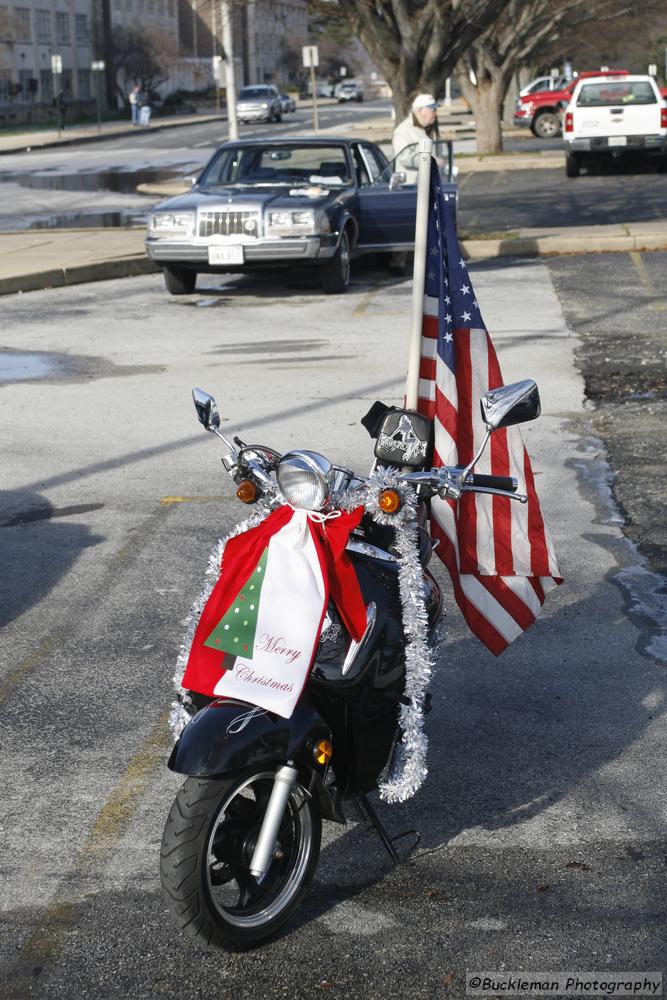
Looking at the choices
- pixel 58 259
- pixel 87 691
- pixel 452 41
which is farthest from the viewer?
pixel 452 41

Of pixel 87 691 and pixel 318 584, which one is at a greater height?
pixel 318 584

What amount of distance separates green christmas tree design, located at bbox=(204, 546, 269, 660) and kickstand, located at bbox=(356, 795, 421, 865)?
683 mm

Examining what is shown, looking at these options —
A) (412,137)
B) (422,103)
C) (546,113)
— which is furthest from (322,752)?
(546,113)

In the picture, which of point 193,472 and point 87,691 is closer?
point 87,691

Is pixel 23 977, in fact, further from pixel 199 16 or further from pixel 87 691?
pixel 199 16

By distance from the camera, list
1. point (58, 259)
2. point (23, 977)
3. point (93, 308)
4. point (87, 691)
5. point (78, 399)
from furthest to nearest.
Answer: point (58, 259), point (93, 308), point (78, 399), point (87, 691), point (23, 977)

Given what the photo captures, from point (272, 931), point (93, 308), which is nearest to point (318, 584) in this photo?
Result: point (272, 931)

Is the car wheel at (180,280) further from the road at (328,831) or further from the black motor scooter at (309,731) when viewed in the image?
the black motor scooter at (309,731)

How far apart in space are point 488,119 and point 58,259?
79.9 ft

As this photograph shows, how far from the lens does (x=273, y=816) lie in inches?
132

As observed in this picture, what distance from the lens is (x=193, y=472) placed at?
27.0 ft

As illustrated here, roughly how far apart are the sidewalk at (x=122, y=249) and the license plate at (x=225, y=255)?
2.99m

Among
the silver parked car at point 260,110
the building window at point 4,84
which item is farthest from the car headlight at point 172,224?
the building window at point 4,84

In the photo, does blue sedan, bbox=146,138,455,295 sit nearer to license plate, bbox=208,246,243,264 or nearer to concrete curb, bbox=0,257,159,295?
license plate, bbox=208,246,243,264
